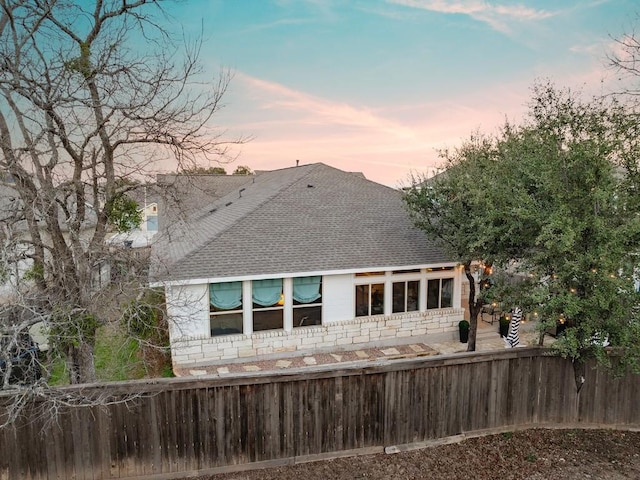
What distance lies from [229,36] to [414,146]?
15.4 m

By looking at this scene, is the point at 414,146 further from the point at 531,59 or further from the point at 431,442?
the point at 431,442

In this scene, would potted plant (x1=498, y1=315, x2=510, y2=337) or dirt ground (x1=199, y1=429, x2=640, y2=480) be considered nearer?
dirt ground (x1=199, y1=429, x2=640, y2=480)

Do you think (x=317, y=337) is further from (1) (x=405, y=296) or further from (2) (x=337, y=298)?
(1) (x=405, y=296)

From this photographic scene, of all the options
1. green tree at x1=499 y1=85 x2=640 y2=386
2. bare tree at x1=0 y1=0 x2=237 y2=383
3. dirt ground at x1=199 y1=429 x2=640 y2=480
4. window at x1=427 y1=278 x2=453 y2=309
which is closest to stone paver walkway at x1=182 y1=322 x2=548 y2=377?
window at x1=427 y1=278 x2=453 y2=309

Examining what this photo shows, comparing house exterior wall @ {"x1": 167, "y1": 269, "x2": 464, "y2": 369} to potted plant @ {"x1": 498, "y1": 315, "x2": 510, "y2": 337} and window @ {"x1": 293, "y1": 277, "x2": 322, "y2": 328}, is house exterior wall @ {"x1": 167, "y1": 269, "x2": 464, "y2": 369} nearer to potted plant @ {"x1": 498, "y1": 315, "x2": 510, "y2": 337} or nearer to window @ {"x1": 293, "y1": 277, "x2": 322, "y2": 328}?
window @ {"x1": 293, "y1": 277, "x2": 322, "y2": 328}

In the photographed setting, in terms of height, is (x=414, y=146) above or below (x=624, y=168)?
above

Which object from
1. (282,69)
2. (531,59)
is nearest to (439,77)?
(531,59)

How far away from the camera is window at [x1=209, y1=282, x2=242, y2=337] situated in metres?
11.5

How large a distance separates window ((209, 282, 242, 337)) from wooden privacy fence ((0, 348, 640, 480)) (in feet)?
19.2

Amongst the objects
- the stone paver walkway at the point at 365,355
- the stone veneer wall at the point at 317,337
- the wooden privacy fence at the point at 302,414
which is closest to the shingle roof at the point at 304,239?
the stone veneer wall at the point at 317,337

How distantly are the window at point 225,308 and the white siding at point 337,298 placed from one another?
2653mm

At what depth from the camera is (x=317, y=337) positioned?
41.0ft

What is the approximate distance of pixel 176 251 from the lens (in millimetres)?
13242

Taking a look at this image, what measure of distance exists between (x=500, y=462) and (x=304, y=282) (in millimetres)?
7326
